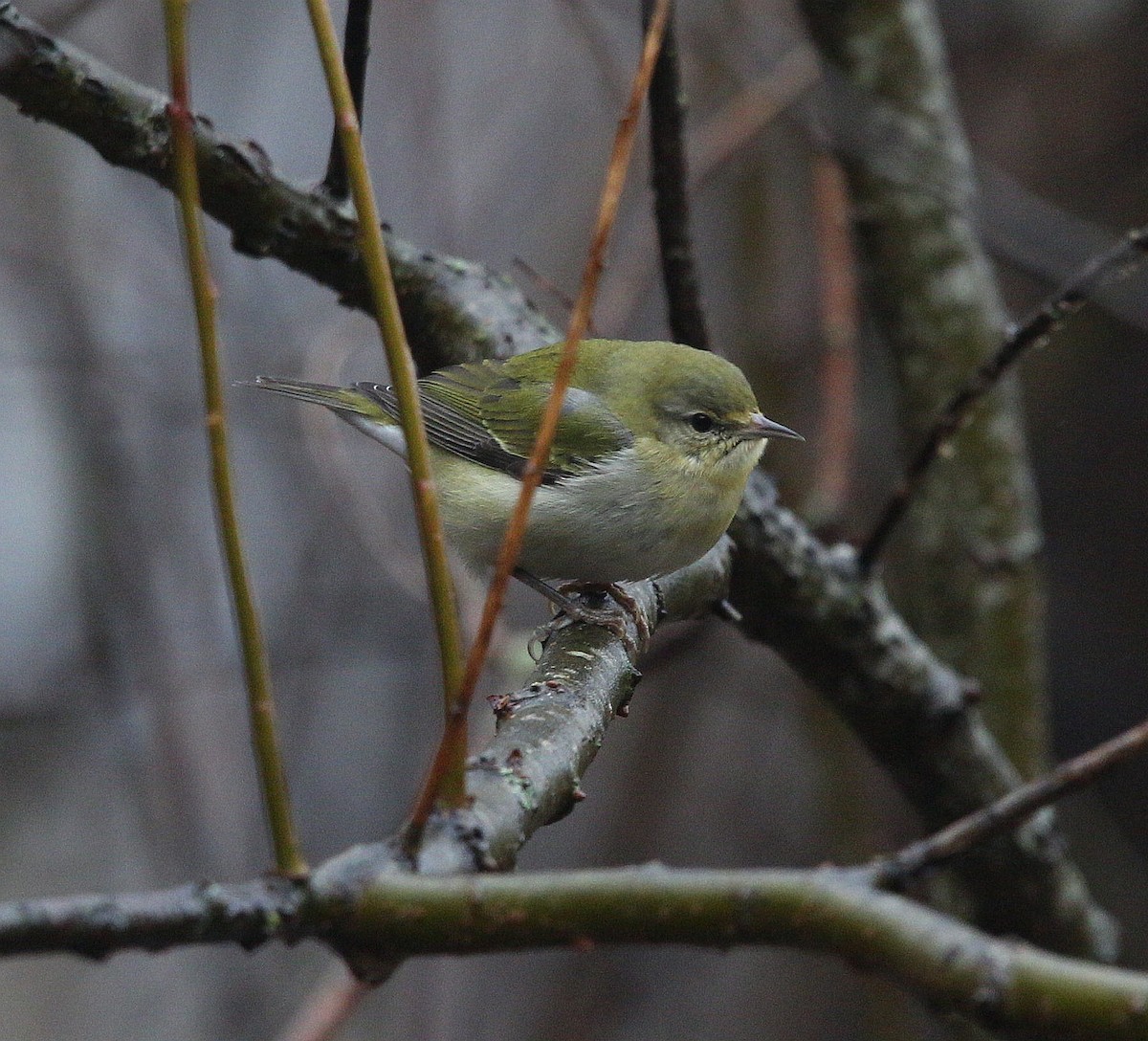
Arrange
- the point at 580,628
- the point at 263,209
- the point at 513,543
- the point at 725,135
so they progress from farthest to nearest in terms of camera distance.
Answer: the point at 725,135
the point at 263,209
the point at 580,628
the point at 513,543

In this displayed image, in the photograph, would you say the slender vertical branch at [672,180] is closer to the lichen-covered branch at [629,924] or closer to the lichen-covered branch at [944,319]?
the lichen-covered branch at [944,319]

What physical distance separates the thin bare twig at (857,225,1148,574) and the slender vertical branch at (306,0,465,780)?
177 centimetres

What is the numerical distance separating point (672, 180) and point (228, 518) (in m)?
2.09

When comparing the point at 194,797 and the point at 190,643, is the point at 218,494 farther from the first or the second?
the point at 190,643

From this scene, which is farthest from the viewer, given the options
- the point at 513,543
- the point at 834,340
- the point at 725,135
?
the point at 725,135

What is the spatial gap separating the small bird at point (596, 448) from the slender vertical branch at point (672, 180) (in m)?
0.29

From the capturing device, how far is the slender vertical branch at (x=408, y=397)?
1354mm

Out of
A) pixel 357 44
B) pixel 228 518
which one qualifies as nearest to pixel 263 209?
pixel 357 44

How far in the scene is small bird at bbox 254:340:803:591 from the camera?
3205mm

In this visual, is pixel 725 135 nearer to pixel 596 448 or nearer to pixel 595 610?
pixel 596 448

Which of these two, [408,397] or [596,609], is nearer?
[408,397]

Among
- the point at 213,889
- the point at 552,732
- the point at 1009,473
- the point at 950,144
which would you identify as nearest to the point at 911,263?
the point at 950,144

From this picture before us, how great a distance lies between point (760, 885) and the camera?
1149mm

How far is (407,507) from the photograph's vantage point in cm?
643
